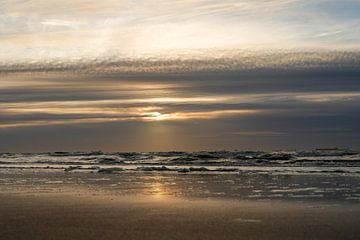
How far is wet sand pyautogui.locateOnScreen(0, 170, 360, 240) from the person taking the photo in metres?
12.9

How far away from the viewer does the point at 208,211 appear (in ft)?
54.2

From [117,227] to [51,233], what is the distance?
5.55 ft

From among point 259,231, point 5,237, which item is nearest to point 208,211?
point 259,231

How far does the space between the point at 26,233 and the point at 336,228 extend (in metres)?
7.61

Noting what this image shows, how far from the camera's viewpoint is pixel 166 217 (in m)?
15.4

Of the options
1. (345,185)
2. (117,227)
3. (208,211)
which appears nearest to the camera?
(117,227)

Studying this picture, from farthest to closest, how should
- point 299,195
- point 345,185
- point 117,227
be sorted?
1. point 345,185
2. point 299,195
3. point 117,227

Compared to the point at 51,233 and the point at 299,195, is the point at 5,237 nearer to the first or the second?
the point at 51,233

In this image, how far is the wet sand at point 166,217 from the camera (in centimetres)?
1288

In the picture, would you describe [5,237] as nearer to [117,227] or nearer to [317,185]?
[117,227]

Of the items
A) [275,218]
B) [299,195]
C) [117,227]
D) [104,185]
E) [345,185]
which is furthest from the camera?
[104,185]

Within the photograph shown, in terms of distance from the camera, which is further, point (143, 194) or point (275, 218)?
point (143, 194)

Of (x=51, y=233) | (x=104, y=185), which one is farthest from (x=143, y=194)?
(x=51, y=233)

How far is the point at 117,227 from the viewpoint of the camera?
13852 millimetres
